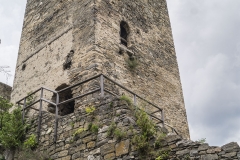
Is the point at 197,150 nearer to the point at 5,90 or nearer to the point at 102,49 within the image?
the point at 102,49

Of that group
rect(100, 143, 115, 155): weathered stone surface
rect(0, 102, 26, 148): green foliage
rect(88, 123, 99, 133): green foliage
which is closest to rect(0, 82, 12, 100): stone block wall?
rect(0, 102, 26, 148): green foliage

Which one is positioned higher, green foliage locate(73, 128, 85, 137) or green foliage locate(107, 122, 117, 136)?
green foliage locate(73, 128, 85, 137)

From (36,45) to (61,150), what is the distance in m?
5.31

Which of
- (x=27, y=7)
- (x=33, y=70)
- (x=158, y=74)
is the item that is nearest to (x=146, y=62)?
(x=158, y=74)

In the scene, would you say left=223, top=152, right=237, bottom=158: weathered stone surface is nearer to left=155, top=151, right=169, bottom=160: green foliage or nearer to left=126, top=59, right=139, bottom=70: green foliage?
left=155, top=151, right=169, bottom=160: green foliage

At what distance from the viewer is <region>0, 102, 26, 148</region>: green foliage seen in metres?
7.37

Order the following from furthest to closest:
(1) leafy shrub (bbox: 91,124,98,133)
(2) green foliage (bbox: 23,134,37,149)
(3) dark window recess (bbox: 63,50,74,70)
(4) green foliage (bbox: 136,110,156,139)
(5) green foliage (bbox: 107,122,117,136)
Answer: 1. (3) dark window recess (bbox: 63,50,74,70)
2. (2) green foliage (bbox: 23,134,37,149)
3. (1) leafy shrub (bbox: 91,124,98,133)
4. (5) green foliage (bbox: 107,122,117,136)
5. (4) green foliage (bbox: 136,110,156,139)

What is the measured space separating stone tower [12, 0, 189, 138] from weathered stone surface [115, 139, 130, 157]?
287cm

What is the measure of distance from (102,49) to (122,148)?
3816mm

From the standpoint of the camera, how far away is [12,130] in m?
7.59

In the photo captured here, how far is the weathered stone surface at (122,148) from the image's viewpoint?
5.79 m

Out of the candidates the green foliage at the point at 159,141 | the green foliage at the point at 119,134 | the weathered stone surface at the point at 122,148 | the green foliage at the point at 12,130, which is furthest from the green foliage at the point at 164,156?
the green foliage at the point at 12,130

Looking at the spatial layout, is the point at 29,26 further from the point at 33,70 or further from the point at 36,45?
the point at 33,70

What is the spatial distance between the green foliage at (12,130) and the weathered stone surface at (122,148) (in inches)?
113
